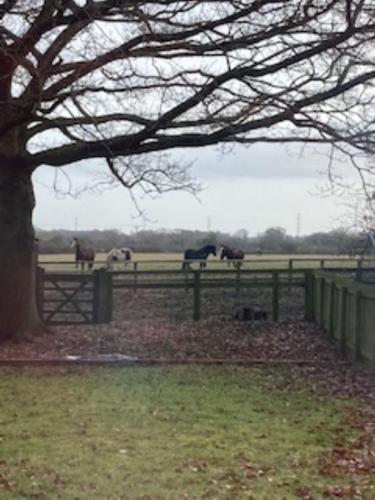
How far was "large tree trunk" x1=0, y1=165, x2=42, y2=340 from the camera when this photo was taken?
17.0m

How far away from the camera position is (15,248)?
17266mm

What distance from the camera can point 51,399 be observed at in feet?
35.4

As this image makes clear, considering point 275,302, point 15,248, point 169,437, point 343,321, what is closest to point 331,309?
point 343,321

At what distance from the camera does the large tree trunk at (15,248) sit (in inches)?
670

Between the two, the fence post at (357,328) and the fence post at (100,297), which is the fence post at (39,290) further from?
the fence post at (357,328)

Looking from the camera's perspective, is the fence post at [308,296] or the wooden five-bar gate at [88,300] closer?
the wooden five-bar gate at [88,300]

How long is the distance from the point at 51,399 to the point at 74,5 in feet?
21.4

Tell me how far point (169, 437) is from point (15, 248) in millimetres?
9361

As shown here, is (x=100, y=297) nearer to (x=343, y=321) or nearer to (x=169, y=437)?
(x=343, y=321)

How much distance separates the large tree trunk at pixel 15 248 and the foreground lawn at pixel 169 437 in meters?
4.07

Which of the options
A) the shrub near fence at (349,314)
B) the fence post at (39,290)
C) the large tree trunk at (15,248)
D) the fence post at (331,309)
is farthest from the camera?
the fence post at (39,290)

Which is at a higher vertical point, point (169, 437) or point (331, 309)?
point (331, 309)

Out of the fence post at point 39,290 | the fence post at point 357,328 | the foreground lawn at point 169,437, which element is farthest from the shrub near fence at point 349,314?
the fence post at point 39,290

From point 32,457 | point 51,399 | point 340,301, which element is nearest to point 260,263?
point 340,301
